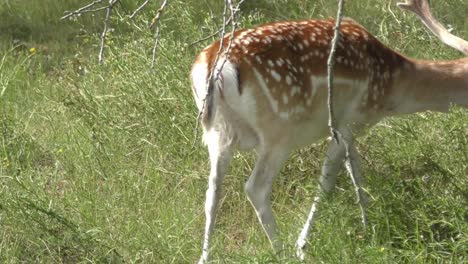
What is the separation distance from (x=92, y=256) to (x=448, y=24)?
4068 millimetres

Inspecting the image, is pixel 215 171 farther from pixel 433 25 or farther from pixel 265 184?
pixel 433 25

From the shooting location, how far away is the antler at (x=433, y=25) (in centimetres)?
584

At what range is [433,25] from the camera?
5.91 m

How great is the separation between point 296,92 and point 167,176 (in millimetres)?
1231

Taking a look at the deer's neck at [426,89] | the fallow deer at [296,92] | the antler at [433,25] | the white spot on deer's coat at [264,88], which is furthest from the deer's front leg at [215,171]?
the antler at [433,25]

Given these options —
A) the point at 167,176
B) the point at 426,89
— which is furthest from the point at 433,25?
the point at 167,176

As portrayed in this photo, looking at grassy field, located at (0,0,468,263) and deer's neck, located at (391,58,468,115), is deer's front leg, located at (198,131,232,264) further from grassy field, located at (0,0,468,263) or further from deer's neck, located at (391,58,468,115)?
deer's neck, located at (391,58,468,115)

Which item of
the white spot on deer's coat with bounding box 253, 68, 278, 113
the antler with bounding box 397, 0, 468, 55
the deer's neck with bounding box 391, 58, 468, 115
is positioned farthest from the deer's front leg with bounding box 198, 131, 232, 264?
the antler with bounding box 397, 0, 468, 55

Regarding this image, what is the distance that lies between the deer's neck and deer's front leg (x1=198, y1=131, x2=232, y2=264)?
1014mm

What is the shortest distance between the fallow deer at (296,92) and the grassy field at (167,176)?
0.15 m

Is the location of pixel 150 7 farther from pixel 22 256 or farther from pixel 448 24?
pixel 22 256

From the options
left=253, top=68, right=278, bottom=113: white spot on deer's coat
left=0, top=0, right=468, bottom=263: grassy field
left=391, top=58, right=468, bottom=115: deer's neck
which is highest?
left=253, top=68, right=278, bottom=113: white spot on deer's coat

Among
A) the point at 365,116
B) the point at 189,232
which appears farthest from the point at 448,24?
Result: the point at 189,232

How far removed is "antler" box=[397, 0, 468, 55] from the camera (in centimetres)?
584
